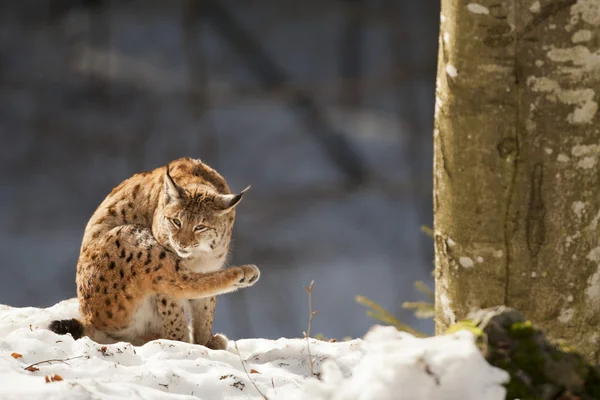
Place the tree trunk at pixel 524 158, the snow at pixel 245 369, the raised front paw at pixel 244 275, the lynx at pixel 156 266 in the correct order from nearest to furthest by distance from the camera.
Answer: the snow at pixel 245 369
the tree trunk at pixel 524 158
the raised front paw at pixel 244 275
the lynx at pixel 156 266

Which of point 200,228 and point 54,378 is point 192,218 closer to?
point 200,228

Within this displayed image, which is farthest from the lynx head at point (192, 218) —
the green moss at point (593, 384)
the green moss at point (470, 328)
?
the green moss at point (593, 384)

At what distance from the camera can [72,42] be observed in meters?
12.2

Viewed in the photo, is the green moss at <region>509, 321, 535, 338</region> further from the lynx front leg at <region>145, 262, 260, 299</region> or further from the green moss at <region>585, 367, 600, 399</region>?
the lynx front leg at <region>145, 262, 260, 299</region>

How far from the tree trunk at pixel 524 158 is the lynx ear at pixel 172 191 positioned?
1456mm

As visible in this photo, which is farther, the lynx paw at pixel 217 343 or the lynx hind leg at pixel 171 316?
the lynx paw at pixel 217 343

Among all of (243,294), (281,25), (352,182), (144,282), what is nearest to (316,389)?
(144,282)

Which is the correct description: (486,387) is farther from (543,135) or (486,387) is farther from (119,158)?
(119,158)

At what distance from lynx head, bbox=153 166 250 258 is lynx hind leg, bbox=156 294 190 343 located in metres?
0.23

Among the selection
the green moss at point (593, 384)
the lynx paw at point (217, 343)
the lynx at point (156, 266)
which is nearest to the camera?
the green moss at point (593, 384)

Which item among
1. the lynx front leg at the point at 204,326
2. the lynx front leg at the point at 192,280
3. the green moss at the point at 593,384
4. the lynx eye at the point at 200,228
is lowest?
the lynx front leg at the point at 204,326

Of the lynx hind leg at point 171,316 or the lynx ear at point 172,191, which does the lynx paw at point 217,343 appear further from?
the lynx ear at point 172,191

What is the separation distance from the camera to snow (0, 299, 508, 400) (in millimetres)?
2391

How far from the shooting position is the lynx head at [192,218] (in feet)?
14.2
